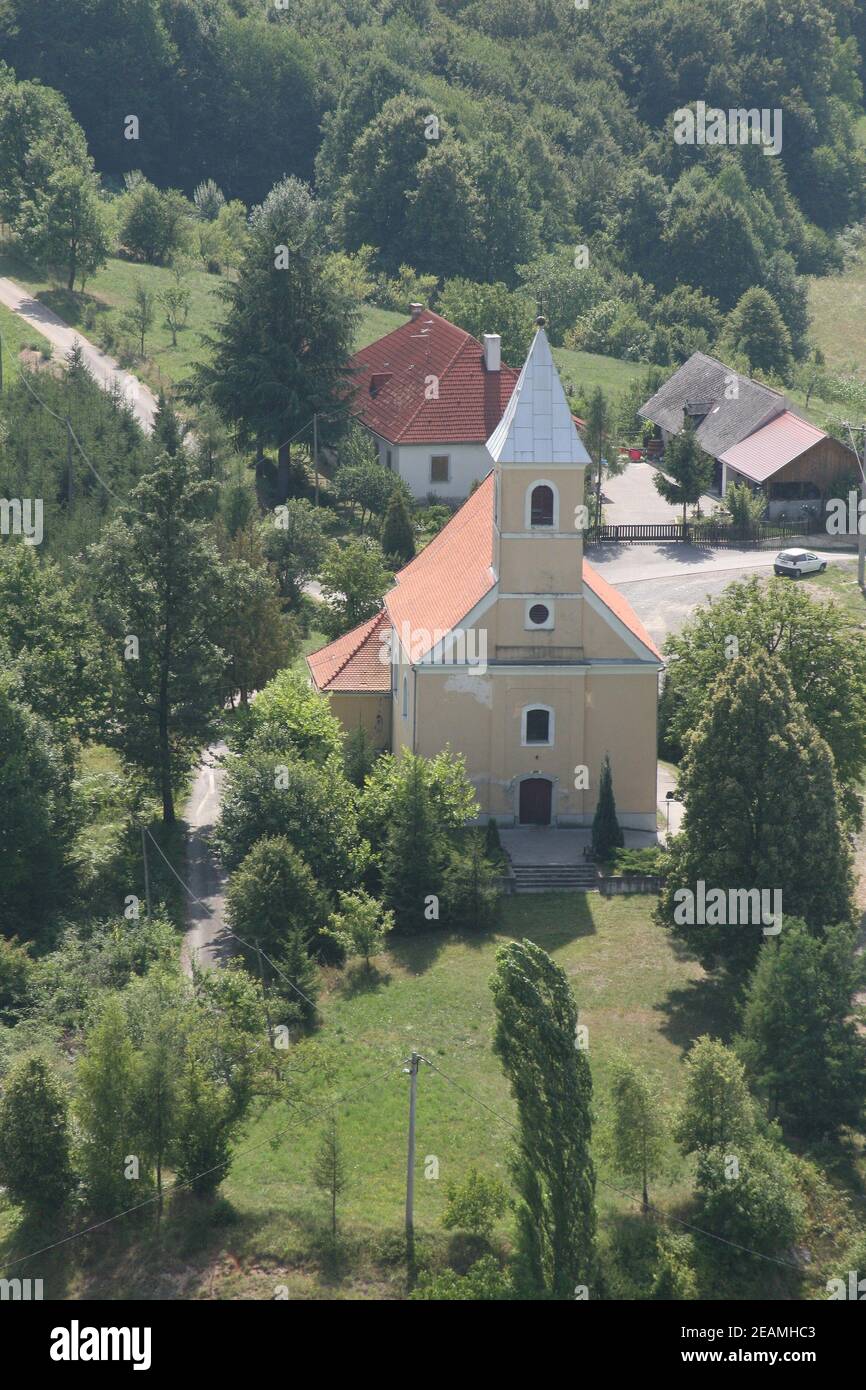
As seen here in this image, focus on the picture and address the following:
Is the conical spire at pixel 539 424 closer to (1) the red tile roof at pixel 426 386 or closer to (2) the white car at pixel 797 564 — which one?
(2) the white car at pixel 797 564

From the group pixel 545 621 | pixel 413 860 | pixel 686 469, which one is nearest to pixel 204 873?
pixel 413 860

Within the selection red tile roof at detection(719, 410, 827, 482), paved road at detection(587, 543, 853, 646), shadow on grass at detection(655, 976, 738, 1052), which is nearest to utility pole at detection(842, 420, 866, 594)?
red tile roof at detection(719, 410, 827, 482)

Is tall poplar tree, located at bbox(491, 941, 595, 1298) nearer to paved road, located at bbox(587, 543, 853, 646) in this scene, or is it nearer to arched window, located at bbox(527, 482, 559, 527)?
arched window, located at bbox(527, 482, 559, 527)

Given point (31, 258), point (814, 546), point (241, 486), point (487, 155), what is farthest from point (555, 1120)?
point (487, 155)

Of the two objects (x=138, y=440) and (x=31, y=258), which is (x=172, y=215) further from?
(x=138, y=440)

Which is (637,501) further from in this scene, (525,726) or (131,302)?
(525,726)

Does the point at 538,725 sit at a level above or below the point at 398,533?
below

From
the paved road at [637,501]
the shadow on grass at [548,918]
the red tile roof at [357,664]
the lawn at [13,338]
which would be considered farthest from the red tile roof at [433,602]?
the lawn at [13,338]
